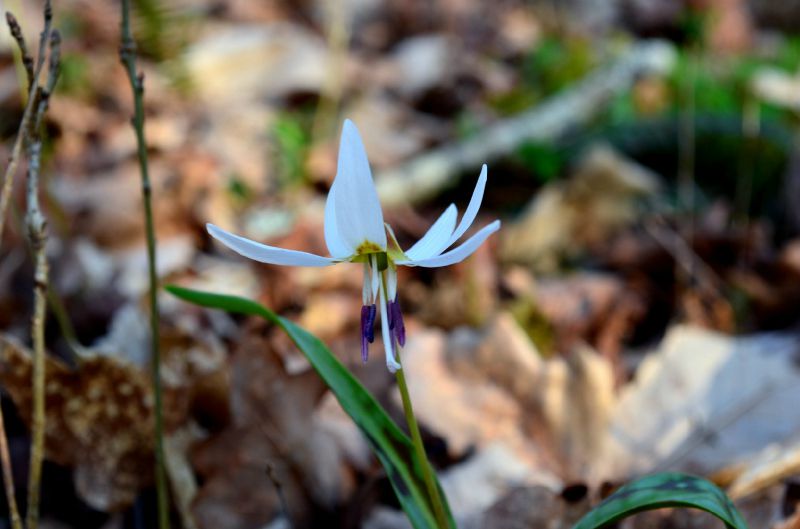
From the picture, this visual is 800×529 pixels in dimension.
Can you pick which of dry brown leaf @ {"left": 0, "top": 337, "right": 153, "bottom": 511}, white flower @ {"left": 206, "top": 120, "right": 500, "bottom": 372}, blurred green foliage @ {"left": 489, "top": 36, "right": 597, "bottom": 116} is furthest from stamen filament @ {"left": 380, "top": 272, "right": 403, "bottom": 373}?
blurred green foliage @ {"left": 489, "top": 36, "right": 597, "bottom": 116}

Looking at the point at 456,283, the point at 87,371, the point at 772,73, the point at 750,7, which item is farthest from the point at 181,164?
the point at 750,7

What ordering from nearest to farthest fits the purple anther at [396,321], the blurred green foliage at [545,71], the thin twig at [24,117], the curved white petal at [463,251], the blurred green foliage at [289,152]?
the curved white petal at [463,251] < the purple anther at [396,321] < the thin twig at [24,117] < the blurred green foliage at [289,152] < the blurred green foliage at [545,71]

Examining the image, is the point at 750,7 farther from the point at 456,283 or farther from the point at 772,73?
the point at 456,283

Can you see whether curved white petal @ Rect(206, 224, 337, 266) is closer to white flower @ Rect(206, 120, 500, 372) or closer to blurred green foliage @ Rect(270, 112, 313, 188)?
white flower @ Rect(206, 120, 500, 372)

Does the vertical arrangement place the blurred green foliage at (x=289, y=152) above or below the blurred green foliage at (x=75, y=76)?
below

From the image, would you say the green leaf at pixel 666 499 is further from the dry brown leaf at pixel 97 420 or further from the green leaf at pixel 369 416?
the dry brown leaf at pixel 97 420

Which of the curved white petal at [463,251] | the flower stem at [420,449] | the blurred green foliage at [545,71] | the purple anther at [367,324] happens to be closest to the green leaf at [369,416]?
the flower stem at [420,449]
